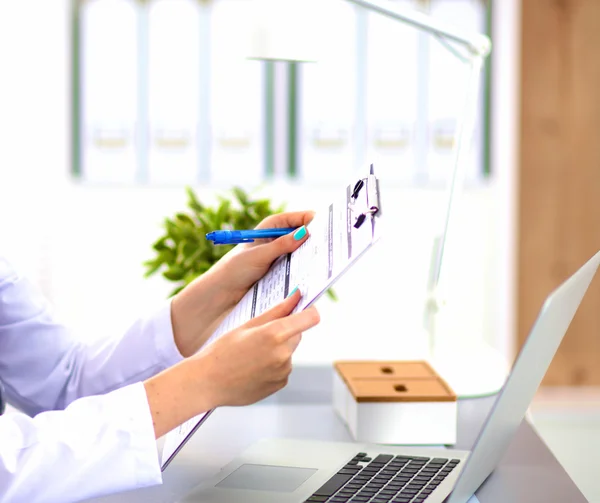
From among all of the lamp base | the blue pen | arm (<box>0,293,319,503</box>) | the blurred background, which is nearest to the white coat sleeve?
arm (<box>0,293,319,503</box>)

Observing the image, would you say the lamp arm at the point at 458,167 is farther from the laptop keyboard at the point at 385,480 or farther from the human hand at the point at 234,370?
the human hand at the point at 234,370

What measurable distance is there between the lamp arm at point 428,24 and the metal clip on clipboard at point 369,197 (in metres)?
0.41

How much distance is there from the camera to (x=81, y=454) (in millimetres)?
797

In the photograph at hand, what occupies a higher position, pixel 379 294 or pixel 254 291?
pixel 254 291

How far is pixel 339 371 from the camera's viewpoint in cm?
120

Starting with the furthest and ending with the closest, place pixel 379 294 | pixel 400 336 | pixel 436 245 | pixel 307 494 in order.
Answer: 1. pixel 379 294
2. pixel 400 336
3. pixel 436 245
4. pixel 307 494

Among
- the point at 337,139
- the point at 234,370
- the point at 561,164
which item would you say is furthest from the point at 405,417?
the point at 561,164

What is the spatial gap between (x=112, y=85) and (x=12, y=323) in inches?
96.3

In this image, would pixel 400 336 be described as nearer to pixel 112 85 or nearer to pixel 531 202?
pixel 531 202

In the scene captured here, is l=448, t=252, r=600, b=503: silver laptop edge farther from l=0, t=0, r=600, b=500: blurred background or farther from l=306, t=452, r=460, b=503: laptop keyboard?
l=0, t=0, r=600, b=500: blurred background

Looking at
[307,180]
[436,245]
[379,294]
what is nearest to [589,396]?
[379,294]

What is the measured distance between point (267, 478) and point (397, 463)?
14cm

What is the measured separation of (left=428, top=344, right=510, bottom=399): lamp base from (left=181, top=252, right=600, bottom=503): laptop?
291mm

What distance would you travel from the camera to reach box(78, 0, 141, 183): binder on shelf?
3.49 meters
